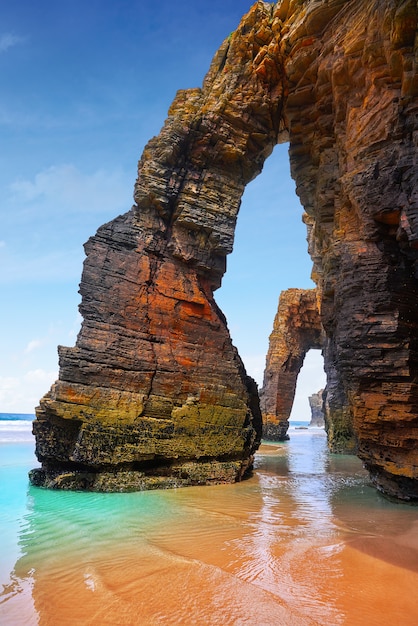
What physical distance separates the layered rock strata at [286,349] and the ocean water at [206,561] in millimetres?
29386

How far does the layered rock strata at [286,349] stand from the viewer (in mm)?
38469

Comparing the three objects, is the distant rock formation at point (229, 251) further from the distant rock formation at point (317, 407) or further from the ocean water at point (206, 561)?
the distant rock formation at point (317, 407)

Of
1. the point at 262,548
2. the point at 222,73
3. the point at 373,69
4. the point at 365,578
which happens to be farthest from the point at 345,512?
the point at 222,73

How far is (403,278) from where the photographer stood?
31.4ft

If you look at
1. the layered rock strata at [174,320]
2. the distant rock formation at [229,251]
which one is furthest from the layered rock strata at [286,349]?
the layered rock strata at [174,320]

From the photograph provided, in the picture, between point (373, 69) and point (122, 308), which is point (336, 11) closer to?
point (373, 69)

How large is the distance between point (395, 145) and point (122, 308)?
931cm

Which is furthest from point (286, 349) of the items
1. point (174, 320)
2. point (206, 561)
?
point (206, 561)

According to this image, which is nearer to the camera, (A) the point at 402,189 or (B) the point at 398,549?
(B) the point at 398,549

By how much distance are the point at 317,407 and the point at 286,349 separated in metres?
52.7

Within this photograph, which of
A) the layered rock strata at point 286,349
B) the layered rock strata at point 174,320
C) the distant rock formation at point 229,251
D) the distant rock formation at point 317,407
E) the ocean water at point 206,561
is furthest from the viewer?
the distant rock formation at point 317,407

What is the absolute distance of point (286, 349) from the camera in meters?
39.4

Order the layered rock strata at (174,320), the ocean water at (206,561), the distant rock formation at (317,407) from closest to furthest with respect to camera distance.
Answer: the ocean water at (206,561)
the layered rock strata at (174,320)
the distant rock formation at (317,407)

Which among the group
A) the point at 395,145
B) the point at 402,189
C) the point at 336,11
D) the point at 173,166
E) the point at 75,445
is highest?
the point at 336,11
